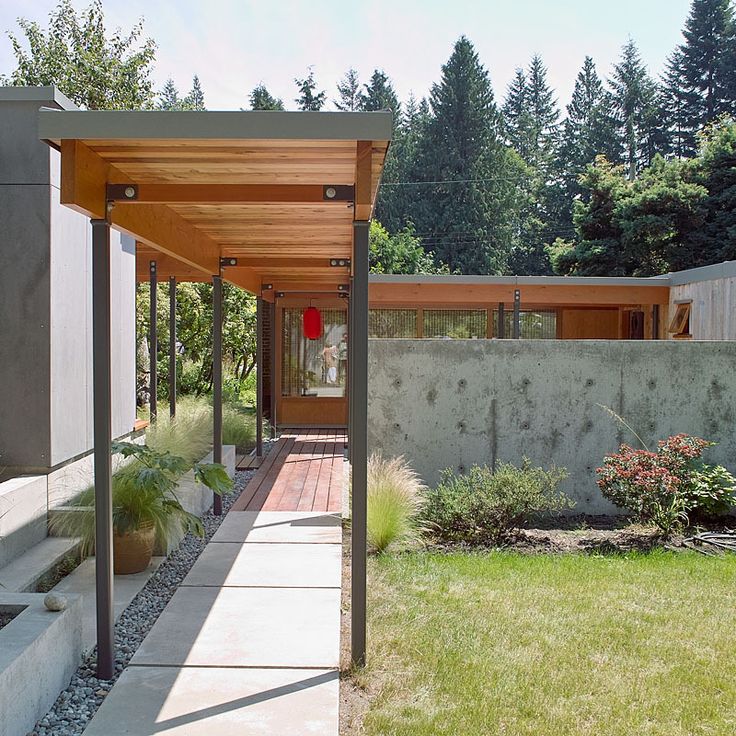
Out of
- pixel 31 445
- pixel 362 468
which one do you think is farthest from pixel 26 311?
pixel 362 468

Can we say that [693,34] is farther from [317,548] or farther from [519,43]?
[317,548]

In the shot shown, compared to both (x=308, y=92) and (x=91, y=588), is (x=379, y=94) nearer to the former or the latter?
(x=308, y=92)

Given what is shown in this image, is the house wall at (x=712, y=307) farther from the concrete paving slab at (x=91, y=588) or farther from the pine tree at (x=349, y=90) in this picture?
the pine tree at (x=349, y=90)

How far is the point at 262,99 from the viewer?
33562 mm

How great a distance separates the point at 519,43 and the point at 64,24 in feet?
95.7

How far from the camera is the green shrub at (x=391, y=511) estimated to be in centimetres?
561

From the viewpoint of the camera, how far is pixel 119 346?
24.6 ft

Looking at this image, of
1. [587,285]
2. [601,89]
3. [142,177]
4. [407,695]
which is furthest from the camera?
[601,89]

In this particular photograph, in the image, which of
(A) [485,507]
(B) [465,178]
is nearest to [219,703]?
(A) [485,507]

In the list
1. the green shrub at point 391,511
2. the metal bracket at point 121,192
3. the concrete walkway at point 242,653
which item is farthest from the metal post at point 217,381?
the metal bracket at point 121,192

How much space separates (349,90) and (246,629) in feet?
120

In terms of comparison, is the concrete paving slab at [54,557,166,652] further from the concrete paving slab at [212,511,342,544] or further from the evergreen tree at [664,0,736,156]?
the evergreen tree at [664,0,736,156]

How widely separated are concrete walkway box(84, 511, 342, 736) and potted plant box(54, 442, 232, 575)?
0.33m

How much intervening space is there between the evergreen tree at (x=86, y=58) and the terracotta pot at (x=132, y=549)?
1307 centimetres
